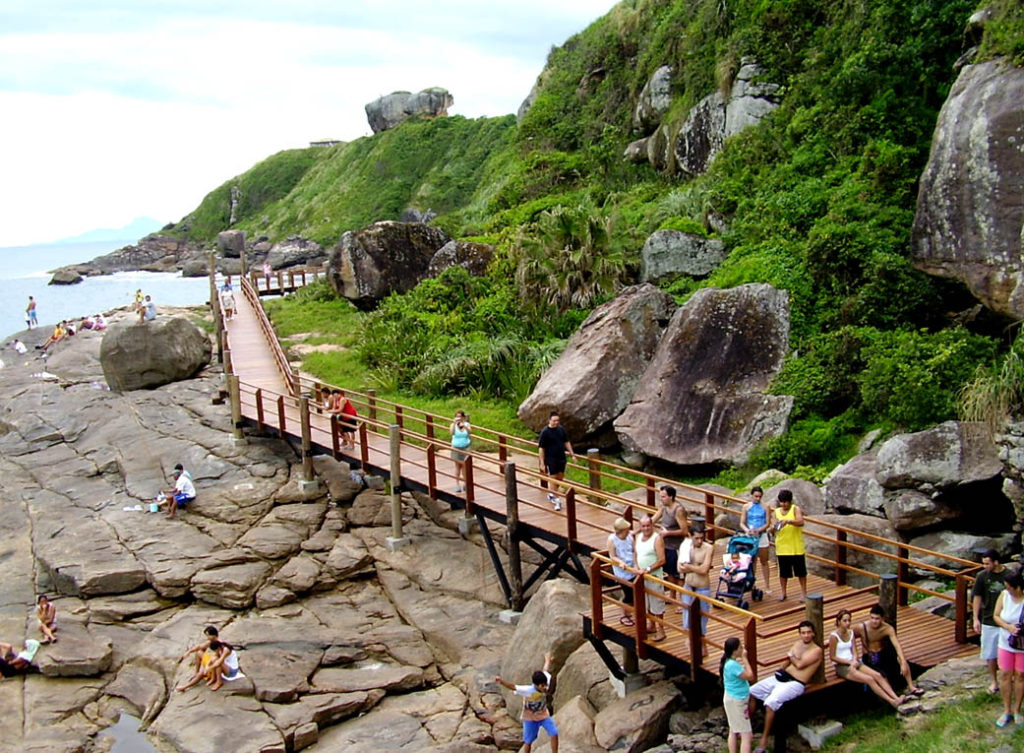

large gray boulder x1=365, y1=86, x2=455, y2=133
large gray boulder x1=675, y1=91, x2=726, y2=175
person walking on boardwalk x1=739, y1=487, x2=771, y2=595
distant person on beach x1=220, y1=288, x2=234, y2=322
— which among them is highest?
large gray boulder x1=365, y1=86, x2=455, y2=133

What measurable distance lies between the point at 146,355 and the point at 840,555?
22.6 meters

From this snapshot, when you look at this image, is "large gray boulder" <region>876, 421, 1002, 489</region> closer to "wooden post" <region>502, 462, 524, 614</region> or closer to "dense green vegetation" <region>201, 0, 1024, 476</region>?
"dense green vegetation" <region>201, 0, 1024, 476</region>

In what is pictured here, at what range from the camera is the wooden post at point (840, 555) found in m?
12.3

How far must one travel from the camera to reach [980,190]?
52.6 feet

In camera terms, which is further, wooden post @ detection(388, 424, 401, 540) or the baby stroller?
wooden post @ detection(388, 424, 401, 540)

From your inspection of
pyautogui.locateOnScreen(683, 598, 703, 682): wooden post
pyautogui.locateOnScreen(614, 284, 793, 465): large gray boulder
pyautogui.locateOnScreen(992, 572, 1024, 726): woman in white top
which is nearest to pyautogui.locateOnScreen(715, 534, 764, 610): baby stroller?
pyautogui.locateOnScreen(683, 598, 703, 682): wooden post

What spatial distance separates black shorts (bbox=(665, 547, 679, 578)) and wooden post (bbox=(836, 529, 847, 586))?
200 cm

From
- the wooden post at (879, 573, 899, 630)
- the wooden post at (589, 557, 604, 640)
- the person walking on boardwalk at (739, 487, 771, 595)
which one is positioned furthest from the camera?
the person walking on boardwalk at (739, 487, 771, 595)

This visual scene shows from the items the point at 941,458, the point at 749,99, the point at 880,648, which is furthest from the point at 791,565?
the point at 749,99

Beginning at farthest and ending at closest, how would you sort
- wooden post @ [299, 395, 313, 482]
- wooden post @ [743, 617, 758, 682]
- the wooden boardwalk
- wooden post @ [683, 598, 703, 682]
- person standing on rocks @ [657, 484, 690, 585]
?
1. wooden post @ [299, 395, 313, 482]
2. person standing on rocks @ [657, 484, 690, 585]
3. the wooden boardwalk
4. wooden post @ [683, 598, 703, 682]
5. wooden post @ [743, 617, 758, 682]

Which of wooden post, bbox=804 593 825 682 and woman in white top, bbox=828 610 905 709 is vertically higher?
wooden post, bbox=804 593 825 682

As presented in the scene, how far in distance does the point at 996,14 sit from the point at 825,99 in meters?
5.89

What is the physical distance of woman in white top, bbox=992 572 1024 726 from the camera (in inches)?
344

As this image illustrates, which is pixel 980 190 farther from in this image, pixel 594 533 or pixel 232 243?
A: pixel 232 243
